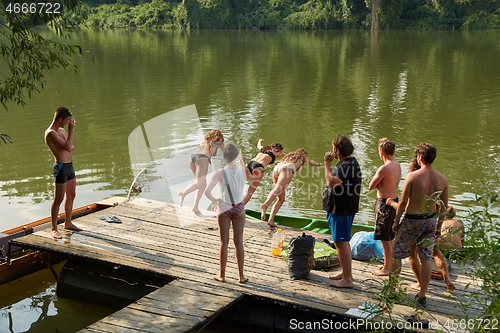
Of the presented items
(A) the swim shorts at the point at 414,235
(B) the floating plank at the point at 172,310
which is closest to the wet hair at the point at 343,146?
(A) the swim shorts at the point at 414,235

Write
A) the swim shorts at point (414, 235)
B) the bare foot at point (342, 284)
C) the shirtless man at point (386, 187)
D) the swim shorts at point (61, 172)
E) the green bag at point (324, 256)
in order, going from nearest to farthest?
the swim shorts at point (414, 235)
the bare foot at point (342, 284)
the shirtless man at point (386, 187)
the green bag at point (324, 256)
the swim shorts at point (61, 172)

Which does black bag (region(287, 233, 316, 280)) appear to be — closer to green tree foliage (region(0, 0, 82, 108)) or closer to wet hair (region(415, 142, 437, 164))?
wet hair (region(415, 142, 437, 164))

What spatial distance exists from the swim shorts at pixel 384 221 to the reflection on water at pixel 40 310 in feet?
12.2

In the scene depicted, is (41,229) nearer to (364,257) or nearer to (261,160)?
(261,160)

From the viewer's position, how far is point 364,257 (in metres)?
8.43

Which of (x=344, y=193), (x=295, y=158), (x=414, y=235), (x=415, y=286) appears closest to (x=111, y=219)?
(x=295, y=158)

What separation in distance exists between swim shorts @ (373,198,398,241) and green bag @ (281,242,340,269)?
2.36 ft

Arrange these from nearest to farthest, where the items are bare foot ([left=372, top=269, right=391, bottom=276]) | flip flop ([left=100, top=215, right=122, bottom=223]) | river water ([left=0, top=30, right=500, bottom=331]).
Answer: bare foot ([left=372, top=269, right=391, bottom=276])
flip flop ([left=100, top=215, right=122, bottom=223])
river water ([left=0, top=30, right=500, bottom=331])

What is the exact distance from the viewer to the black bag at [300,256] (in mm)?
7770

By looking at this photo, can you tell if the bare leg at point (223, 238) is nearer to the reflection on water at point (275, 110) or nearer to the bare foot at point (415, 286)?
the bare foot at point (415, 286)

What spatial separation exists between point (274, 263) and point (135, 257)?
1.88 meters

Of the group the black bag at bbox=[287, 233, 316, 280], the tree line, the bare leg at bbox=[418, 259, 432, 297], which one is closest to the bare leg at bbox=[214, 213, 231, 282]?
the black bag at bbox=[287, 233, 316, 280]

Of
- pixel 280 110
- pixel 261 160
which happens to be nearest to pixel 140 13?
pixel 280 110

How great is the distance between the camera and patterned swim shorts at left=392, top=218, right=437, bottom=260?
694cm
